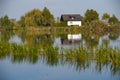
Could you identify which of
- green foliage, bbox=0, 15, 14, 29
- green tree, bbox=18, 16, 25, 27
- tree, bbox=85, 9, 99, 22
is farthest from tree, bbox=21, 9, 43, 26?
tree, bbox=85, 9, 99, 22

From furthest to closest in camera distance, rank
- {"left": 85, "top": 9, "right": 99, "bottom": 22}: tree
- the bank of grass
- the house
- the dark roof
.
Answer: the dark roof, the house, {"left": 85, "top": 9, "right": 99, "bottom": 22}: tree, the bank of grass

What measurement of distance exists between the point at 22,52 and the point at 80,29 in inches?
802

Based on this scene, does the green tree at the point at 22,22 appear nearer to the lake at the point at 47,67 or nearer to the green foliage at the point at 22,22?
the green foliage at the point at 22,22

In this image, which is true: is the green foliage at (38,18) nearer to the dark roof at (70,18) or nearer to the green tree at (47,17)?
the green tree at (47,17)

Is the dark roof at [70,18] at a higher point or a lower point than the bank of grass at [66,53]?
higher

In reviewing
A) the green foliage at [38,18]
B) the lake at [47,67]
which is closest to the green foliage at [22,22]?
the green foliage at [38,18]

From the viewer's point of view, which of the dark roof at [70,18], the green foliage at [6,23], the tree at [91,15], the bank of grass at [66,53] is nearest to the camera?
the bank of grass at [66,53]

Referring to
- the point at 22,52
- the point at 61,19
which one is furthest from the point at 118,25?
the point at 22,52

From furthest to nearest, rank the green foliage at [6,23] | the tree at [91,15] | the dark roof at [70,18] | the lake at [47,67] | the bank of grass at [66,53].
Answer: the dark roof at [70,18]
the green foliage at [6,23]
the tree at [91,15]
the bank of grass at [66,53]
the lake at [47,67]

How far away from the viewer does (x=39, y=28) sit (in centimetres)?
3284

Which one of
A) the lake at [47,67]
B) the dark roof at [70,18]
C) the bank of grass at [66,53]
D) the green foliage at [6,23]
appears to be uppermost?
the dark roof at [70,18]

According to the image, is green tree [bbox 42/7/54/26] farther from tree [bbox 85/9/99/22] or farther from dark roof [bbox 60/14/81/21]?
dark roof [bbox 60/14/81/21]

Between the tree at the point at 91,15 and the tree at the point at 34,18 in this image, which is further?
the tree at the point at 91,15

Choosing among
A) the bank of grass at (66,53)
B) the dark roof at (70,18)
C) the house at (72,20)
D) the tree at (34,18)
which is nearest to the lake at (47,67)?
the bank of grass at (66,53)
